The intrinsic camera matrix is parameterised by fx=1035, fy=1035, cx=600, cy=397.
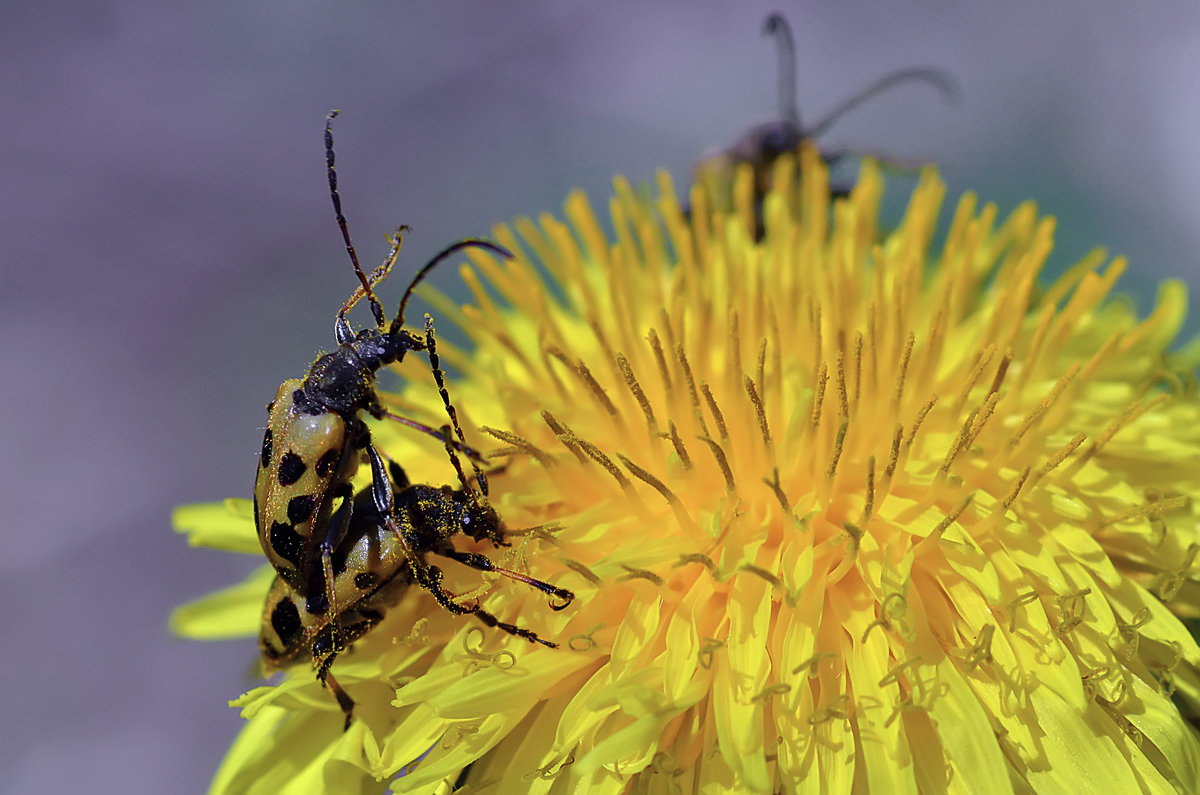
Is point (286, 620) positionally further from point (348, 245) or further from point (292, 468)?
point (348, 245)

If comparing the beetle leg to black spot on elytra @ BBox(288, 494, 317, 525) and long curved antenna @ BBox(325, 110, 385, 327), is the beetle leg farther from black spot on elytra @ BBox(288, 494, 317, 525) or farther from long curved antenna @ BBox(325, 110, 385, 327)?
long curved antenna @ BBox(325, 110, 385, 327)

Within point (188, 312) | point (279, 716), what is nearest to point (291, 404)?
point (279, 716)

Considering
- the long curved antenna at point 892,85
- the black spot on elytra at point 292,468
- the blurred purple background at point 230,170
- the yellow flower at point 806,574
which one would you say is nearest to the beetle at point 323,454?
the black spot on elytra at point 292,468

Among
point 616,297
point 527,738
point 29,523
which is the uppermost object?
point 616,297

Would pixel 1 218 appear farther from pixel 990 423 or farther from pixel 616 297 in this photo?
pixel 990 423

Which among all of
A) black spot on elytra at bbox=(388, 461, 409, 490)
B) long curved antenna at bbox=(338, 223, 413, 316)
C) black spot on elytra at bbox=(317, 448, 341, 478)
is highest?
long curved antenna at bbox=(338, 223, 413, 316)

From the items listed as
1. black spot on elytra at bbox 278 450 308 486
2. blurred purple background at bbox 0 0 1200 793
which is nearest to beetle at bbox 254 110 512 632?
black spot on elytra at bbox 278 450 308 486

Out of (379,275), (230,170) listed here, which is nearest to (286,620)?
(379,275)
